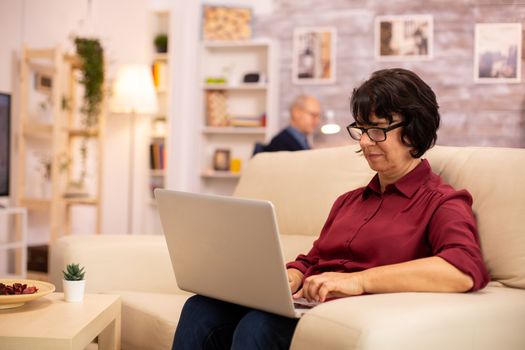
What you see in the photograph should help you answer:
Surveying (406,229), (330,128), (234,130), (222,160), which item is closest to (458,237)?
(406,229)

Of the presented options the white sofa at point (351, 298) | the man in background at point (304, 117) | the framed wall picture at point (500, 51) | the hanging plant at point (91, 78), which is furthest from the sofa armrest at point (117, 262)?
the framed wall picture at point (500, 51)

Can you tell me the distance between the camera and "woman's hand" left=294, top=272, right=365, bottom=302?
1476 millimetres

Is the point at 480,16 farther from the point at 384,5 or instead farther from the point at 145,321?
the point at 145,321

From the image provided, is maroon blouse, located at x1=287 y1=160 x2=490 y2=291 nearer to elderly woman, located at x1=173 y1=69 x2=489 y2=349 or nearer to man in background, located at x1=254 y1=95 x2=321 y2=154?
elderly woman, located at x1=173 y1=69 x2=489 y2=349

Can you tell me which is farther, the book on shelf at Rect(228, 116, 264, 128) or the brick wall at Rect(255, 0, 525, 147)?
the book on shelf at Rect(228, 116, 264, 128)

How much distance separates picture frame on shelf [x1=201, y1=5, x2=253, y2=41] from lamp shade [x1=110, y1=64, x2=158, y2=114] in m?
0.72

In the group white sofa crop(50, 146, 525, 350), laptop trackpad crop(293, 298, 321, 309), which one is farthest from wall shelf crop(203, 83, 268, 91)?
laptop trackpad crop(293, 298, 321, 309)

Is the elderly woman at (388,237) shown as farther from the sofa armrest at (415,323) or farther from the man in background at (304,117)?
the man in background at (304,117)

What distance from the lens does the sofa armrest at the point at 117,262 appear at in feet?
7.46

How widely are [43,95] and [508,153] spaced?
→ 13.6ft

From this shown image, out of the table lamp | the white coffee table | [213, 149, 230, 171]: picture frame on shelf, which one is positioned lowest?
the white coffee table

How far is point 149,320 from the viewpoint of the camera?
1979 mm

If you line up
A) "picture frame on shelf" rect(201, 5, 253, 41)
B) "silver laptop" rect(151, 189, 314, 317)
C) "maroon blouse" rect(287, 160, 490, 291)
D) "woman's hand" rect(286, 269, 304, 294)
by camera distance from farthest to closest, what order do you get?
"picture frame on shelf" rect(201, 5, 253, 41)
"woman's hand" rect(286, 269, 304, 294)
"maroon blouse" rect(287, 160, 490, 291)
"silver laptop" rect(151, 189, 314, 317)

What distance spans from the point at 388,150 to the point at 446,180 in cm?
28
